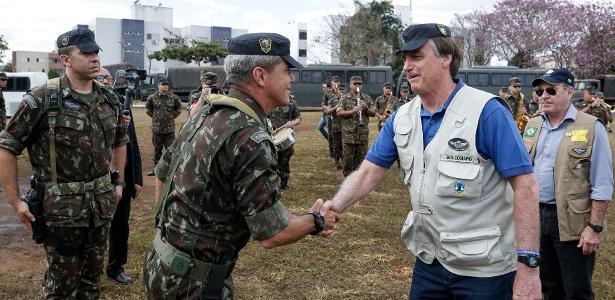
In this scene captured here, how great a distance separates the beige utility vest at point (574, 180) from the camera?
365cm

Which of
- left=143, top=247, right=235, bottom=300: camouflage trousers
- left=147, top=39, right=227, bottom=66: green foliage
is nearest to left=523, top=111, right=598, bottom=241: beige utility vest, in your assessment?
left=143, top=247, right=235, bottom=300: camouflage trousers

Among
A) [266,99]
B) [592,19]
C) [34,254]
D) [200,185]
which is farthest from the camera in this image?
[592,19]

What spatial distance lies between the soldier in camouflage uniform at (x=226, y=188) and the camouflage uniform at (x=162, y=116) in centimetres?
922

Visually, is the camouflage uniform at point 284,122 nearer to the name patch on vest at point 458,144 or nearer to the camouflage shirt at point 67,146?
the camouflage shirt at point 67,146

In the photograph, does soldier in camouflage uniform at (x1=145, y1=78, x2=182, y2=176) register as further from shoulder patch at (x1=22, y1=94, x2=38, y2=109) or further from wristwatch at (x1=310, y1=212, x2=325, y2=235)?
wristwatch at (x1=310, y1=212, x2=325, y2=235)

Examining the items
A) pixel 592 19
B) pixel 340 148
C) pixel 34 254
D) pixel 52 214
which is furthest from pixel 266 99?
pixel 592 19

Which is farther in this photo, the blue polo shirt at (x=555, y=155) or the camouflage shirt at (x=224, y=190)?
the blue polo shirt at (x=555, y=155)

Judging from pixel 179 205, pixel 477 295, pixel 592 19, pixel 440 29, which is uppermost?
pixel 592 19

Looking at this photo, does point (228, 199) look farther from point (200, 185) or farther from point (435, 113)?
point (435, 113)

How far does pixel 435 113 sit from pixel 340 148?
10.4m

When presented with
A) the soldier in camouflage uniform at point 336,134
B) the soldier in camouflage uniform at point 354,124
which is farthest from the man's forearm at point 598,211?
the soldier in camouflage uniform at point 336,134

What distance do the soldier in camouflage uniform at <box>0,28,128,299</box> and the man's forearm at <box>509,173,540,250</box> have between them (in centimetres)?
260

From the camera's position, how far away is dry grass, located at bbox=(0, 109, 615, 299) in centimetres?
506

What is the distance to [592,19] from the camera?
131 feet
